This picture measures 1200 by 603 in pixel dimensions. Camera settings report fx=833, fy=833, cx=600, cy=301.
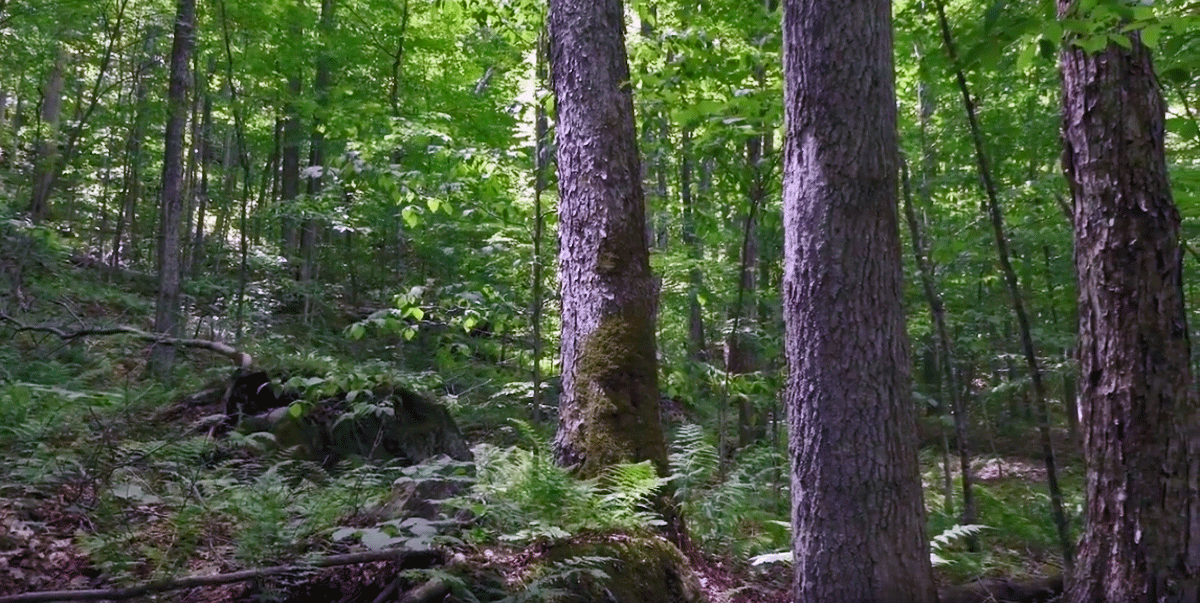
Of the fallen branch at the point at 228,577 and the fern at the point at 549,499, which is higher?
the fern at the point at 549,499

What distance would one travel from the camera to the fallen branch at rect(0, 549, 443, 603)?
3064mm

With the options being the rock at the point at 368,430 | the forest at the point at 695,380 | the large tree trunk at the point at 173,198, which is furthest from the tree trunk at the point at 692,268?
the large tree trunk at the point at 173,198

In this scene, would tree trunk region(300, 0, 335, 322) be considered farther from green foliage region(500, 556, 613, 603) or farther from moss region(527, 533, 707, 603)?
green foliage region(500, 556, 613, 603)

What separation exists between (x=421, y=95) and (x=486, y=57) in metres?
1.08

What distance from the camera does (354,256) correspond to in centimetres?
1738

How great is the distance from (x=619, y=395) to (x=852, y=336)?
1.64 meters

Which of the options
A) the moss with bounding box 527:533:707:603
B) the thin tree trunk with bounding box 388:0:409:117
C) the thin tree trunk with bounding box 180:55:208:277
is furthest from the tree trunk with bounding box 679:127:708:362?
the thin tree trunk with bounding box 180:55:208:277

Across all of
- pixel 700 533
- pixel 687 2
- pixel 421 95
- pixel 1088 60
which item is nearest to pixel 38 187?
pixel 421 95

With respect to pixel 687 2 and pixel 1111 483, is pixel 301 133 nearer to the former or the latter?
pixel 687 2

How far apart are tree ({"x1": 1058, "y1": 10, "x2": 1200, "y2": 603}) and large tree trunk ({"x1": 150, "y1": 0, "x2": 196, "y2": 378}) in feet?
30.5

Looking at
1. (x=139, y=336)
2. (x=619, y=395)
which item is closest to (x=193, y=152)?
(x=139, y=336)

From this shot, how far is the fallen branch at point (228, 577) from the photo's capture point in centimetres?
306

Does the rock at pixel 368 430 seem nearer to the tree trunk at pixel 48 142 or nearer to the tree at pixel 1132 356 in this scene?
the tree at pixel 1132 356

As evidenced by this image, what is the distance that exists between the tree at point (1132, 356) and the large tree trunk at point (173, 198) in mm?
9298
